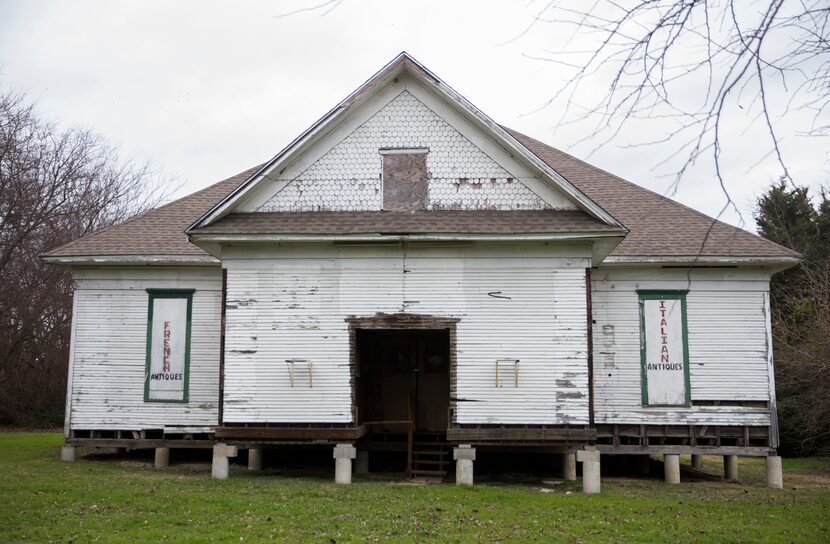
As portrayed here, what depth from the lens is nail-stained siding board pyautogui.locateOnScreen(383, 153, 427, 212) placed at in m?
14.6

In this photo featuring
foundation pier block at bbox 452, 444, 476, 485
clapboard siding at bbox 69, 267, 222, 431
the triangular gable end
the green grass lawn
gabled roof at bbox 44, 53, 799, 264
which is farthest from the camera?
clapboard siding at bbox 69, 267, 222, 431

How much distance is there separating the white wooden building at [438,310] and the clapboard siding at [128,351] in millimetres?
46

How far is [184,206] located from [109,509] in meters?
10.4

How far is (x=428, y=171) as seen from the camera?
14.7 meters

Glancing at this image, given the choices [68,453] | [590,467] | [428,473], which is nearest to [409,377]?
[428,473]

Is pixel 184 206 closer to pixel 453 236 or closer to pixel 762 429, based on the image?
pixel 453 236

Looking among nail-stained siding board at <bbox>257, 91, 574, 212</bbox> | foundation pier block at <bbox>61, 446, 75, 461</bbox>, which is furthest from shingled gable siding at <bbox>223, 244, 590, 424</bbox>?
foundation pier block at <bbox>61, 446, 75, 461</bbox>

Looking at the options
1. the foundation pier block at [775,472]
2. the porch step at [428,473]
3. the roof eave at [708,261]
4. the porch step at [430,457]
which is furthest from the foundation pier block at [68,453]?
the foundation pier block at [775,472]

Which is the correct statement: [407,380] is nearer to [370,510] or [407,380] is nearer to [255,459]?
[255,459]

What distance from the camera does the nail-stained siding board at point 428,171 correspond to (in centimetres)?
1456

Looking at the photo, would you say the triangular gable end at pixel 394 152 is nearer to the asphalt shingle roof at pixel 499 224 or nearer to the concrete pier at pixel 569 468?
the asphalt shingle roof at pixel 499 224

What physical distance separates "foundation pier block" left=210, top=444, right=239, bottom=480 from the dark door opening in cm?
405

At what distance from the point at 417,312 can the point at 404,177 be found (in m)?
2.62

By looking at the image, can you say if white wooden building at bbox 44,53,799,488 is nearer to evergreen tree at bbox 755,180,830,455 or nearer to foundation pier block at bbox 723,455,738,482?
foundation pier block at bbox 723,455,738,482
